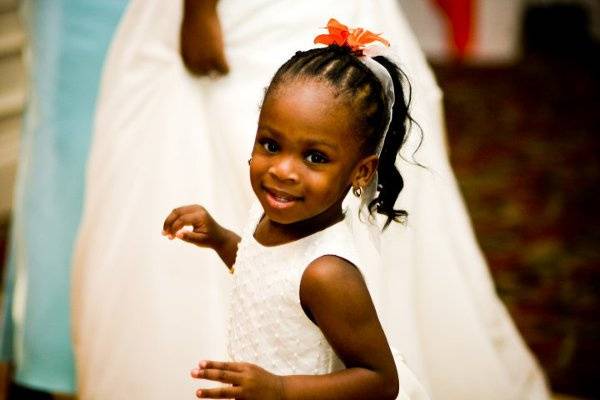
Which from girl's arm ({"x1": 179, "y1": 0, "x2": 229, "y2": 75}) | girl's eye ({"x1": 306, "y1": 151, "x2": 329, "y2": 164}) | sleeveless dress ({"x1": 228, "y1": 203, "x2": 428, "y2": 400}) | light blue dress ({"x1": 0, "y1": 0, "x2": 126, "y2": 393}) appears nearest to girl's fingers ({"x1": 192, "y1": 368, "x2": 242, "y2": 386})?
sleeveless dress ({"x1": 228, "y1": 203, "x2": 428, "y2": 400})

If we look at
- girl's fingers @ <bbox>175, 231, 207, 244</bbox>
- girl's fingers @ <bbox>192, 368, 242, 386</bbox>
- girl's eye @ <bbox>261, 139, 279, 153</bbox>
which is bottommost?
girl's fingers @ <bbox>192, 368, 242, 386</bbox>

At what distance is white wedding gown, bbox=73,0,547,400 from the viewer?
60.5 inches

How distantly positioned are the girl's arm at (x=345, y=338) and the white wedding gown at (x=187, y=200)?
1.19ft

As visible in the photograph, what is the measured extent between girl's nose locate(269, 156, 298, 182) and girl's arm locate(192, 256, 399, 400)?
0.13 m

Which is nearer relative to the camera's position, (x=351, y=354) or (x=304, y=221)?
(x=351, y=354)

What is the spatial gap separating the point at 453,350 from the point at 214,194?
728mm

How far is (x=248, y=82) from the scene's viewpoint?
1540 millimetres

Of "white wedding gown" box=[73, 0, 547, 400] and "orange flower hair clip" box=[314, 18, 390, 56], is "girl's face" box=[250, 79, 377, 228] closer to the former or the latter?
"orange flower hair clip" box=[314, 18, 390, 56]

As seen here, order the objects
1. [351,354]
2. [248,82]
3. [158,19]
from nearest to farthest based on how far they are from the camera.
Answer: [351,354] < [248,82] < [158,19]

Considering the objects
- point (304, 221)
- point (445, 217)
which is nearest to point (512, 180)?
point (445, 217)

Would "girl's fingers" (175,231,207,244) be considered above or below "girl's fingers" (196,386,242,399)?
above

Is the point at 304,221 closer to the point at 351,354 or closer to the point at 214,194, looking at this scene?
the point at 351,354

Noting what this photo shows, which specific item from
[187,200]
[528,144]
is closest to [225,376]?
[187,200]

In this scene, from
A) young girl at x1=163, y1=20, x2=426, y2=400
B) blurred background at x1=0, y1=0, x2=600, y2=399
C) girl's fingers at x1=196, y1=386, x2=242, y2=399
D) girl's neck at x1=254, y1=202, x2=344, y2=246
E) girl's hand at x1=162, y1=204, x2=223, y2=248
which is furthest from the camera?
blurred background at x1=0, y1=0, x2=600, y2=399
